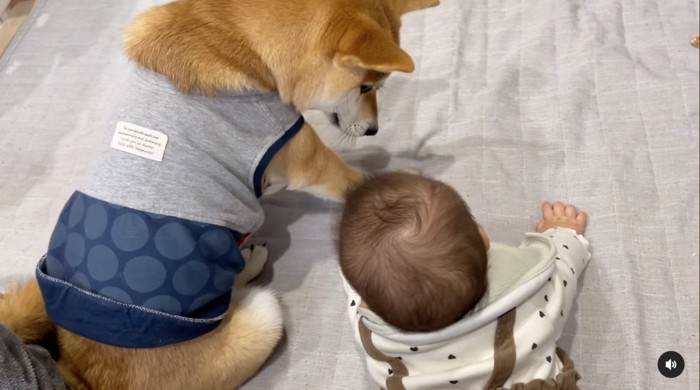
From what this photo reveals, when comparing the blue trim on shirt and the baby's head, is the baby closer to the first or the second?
the baby's head

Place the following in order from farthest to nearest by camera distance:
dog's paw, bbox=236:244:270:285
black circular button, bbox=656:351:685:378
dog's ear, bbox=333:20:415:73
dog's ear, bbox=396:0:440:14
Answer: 1. dog's paw, bbox=236:244:270:285
2. dog's ear, bbox=396:0:440:14
3. black circular button, bbox=656:351:685:378
4. dog's ear, bbox=333:20:415:73

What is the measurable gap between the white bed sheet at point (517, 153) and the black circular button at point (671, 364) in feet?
0.04

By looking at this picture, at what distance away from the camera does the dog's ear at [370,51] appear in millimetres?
930

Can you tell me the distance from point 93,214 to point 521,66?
1.08m

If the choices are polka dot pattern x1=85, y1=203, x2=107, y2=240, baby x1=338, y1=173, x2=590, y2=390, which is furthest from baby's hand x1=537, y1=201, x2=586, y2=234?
polka dot pattern x1=85, y1=203, x2=107, y2=240

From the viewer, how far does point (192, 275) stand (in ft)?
3.21

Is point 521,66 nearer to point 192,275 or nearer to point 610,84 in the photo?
point 610,84

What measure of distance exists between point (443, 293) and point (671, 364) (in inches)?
22.0

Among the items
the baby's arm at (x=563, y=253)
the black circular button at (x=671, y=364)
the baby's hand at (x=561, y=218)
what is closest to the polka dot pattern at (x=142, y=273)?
the baby's arm at (x=563, y=253)

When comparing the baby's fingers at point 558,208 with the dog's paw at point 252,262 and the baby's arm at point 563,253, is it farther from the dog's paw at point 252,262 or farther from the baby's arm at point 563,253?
the dog's paw at point 252,262

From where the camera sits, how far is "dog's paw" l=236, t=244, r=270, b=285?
130 centimetres

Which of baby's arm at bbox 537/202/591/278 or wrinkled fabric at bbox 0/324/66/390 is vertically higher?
wrinkled fabric at bbox 0/324/66/390

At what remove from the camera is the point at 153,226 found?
3.11ft

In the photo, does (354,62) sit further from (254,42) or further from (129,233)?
(129,233)
